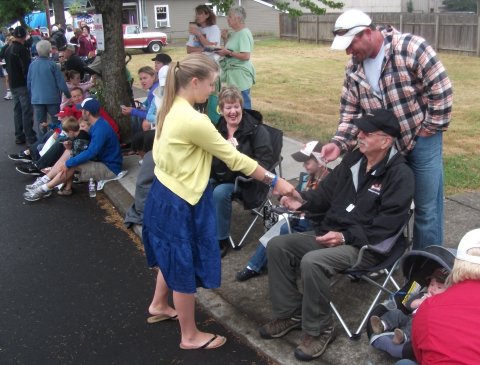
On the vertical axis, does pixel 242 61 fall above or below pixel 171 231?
above

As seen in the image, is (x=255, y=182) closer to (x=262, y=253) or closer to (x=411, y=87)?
(x=262, y=253)

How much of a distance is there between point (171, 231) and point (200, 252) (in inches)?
9.1

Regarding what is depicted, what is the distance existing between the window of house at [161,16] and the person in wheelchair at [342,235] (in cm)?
3821

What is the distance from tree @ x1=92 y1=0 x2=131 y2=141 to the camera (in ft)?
26.2

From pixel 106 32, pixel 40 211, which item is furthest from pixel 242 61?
pixel 40 211

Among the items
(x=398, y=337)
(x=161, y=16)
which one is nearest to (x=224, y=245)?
(x=398, y=337)

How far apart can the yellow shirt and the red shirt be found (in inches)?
54.5

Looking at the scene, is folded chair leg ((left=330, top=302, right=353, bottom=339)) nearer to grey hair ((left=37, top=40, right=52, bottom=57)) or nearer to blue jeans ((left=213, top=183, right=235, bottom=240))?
blue jeans ((left=213, top=183, right=235, bottom=240))

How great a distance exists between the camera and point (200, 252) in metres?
3.43

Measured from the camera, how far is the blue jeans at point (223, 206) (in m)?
4.85

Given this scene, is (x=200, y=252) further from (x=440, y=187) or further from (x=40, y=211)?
(x=40, y=211)

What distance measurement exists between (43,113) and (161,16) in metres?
33.2

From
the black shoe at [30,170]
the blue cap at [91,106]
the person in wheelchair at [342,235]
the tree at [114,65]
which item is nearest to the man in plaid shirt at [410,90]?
the person in wheelchair at [342,235]

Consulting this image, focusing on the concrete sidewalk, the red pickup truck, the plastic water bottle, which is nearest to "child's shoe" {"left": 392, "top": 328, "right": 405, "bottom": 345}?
the concrete sidewalk
